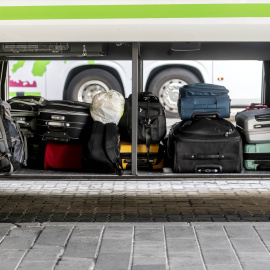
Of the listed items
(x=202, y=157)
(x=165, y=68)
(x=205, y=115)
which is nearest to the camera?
(x=202, y=157)

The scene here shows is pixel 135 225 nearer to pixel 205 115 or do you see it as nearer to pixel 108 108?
pixel 108 108

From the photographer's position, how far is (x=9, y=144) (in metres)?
6.07

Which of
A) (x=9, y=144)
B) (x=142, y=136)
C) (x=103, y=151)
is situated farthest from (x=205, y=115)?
(x=9, y=144)

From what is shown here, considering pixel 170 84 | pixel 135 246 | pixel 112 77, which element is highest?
pixel 112 77

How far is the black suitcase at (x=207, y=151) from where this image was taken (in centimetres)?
605

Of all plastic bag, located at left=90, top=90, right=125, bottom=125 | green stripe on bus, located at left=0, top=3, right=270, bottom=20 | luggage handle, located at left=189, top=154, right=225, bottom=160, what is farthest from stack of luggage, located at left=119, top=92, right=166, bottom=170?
green stripe on bus, located at left=0, top=3, right=270, bottom=20

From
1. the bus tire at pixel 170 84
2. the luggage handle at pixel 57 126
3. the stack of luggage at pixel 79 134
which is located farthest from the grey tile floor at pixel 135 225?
the bus tire at pixel 170 84

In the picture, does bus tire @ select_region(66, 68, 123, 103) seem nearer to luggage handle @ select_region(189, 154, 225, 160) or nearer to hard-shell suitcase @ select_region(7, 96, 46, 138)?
hard-shell suitcase @ select_region(7, 96, 46, 138)

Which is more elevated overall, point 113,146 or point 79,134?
point 79,134

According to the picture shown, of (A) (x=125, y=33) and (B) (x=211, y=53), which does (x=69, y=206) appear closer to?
(A) (x=125, y=33)

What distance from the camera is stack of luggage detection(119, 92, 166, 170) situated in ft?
20.7

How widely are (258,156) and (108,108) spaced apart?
1.65m

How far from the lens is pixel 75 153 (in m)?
6.35

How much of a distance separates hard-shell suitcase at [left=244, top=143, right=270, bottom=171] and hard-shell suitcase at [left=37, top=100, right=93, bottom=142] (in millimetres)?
1692
